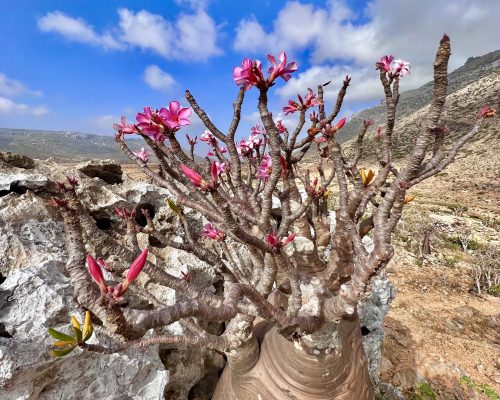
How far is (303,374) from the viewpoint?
235 cm

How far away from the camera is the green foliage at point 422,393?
4.61 metres

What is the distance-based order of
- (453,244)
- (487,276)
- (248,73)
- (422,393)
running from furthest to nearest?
(453,244) → (487,276) → (422,393) → (248,73)

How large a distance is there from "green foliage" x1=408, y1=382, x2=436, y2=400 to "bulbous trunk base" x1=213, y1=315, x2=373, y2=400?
2.68m

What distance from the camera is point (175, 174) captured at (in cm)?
191

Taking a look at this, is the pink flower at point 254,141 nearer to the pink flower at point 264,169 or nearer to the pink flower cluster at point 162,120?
the pink flower at point 264,169

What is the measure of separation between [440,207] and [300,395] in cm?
2021

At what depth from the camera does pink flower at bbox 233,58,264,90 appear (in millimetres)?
1385

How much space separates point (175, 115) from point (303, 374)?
211 cm

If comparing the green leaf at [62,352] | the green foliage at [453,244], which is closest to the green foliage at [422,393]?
the green leaf at [62,352]

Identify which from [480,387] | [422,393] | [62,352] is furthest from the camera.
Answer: [480,387]

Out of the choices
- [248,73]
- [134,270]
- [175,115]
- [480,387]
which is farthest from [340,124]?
[480,387]

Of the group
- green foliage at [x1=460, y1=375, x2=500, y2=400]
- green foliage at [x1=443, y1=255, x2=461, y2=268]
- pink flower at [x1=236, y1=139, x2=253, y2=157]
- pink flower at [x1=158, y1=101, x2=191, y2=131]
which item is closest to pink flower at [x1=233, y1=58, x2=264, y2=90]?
pink flower at [x1=158, y1=101, x2=191, y2=131]

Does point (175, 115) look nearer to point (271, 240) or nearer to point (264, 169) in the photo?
point (271, 240)

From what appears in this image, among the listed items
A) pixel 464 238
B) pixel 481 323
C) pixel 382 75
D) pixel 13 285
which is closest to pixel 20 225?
pixel 13 285
